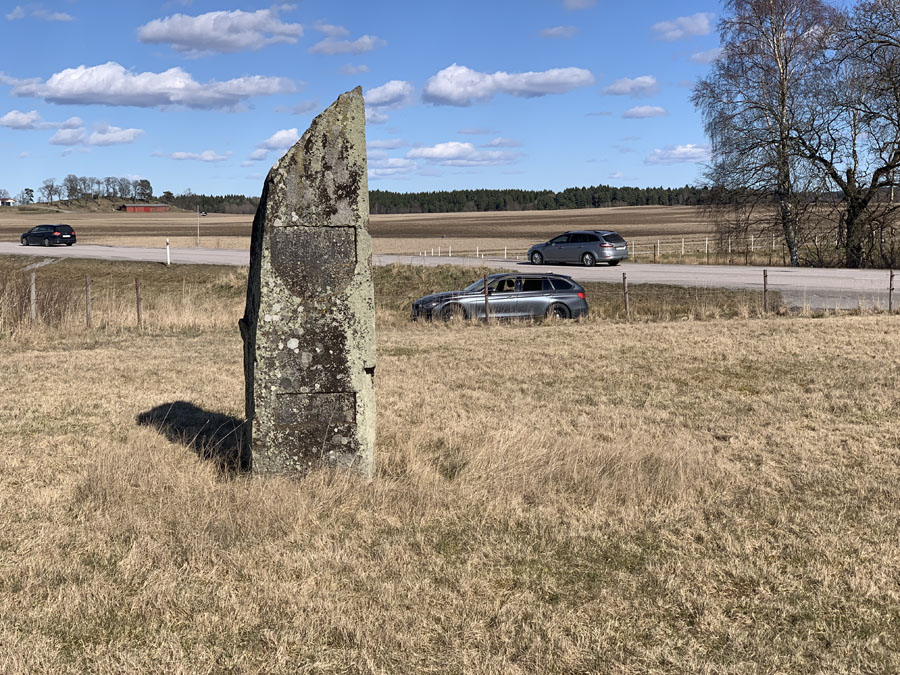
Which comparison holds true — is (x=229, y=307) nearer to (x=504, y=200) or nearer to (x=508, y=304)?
(x=508, y=304)

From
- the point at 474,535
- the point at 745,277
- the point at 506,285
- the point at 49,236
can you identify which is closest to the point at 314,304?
the point at 474,535

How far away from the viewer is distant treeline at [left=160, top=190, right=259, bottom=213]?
178m

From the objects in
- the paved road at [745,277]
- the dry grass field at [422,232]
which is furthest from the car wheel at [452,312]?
the dry grass field at [422,232]

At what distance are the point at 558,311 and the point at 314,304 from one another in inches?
519

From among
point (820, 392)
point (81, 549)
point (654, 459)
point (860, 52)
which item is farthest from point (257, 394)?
point (860, 52)

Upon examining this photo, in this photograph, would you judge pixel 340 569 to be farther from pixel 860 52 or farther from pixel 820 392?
Answer: pixel 860 52

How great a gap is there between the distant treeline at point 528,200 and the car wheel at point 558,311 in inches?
5801

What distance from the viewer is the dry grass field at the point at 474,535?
13.1ft

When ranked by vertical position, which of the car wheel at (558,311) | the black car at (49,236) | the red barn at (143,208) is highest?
the red barn at (143,208)

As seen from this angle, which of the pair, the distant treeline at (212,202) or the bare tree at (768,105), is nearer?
the bare tree at (768,105)

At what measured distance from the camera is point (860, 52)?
1097 inches

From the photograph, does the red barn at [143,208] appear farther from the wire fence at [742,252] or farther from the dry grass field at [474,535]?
the dry grass field at [474,535]

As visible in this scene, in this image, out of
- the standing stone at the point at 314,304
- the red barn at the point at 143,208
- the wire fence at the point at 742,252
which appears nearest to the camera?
the standing stone at the point at 314,304

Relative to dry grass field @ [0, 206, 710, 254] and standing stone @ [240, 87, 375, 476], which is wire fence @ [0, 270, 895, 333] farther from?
standing stone @ [240, 87, 375, 476]
